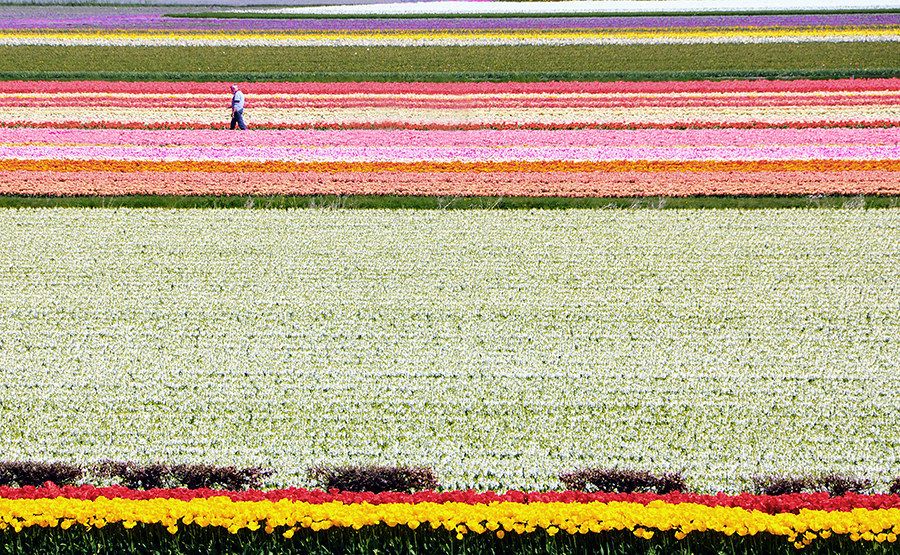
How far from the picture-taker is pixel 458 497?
8.43m

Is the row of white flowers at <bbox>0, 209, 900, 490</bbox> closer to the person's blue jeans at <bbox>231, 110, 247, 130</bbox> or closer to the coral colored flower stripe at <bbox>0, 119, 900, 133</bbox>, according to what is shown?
the person's blue jeans at <bbox>231, 110, 247, 130</bbox>

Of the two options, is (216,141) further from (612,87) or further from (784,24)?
(784,24)

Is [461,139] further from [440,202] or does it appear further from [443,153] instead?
[440,202]

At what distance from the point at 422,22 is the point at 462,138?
24.3 metres

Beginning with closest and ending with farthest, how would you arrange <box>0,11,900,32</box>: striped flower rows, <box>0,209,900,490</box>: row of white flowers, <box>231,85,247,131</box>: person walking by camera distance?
<box>0,209,900,490</box>: row of white flowers < <box>231,85,247,131</box>: person walking < <box>0,11,900,32</box>: striped flower rows

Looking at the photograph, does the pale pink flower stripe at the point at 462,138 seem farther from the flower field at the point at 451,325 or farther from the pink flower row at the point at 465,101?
the pink flower row at the point at 465,101

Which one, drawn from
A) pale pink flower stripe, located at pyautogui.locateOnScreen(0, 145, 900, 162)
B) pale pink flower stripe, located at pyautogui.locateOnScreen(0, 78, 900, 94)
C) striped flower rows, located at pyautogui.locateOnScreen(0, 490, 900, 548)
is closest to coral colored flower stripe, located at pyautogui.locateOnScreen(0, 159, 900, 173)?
pale pink flower stripe, located at pyautogui.locateOnScreen(0, 145, 900, 162)

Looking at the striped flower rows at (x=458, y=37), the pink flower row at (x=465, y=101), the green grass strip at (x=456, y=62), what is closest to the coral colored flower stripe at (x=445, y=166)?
the pink flower row at (x=465, y=101)

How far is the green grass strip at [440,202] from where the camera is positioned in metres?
17.9

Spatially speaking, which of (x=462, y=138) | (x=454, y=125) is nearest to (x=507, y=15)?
(x=454, y=125)

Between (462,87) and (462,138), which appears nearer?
(462,138)

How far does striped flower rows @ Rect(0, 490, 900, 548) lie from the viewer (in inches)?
308

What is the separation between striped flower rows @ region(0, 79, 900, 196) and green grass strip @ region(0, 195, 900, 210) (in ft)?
0.91

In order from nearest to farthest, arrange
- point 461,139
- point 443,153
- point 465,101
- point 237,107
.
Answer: point 443,153
point 461,139
point 237,107
point 465,101
